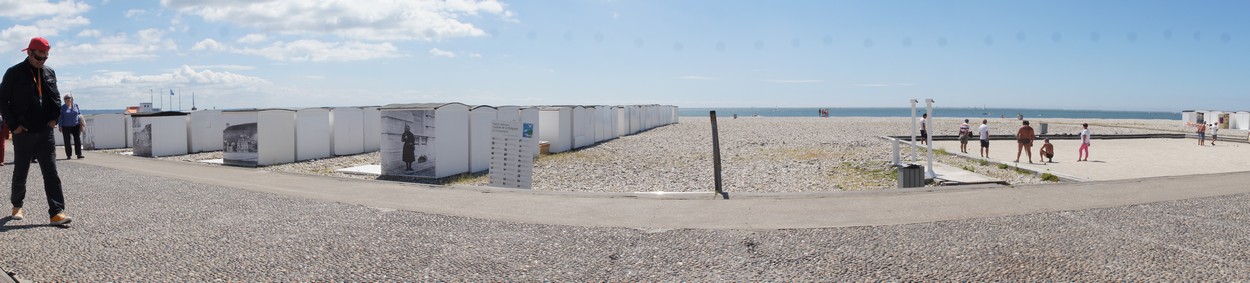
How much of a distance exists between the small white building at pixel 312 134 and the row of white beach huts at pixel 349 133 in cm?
2

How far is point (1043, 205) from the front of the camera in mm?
8445

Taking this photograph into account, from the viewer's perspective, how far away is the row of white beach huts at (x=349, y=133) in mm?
14125

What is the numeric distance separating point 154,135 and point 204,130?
2060mm

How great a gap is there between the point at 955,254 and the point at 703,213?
106 inches

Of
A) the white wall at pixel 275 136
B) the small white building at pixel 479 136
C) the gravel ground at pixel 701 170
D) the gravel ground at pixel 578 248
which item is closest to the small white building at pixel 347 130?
the gravel ground at pixel 701 170

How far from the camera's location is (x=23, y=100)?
611 centimetres

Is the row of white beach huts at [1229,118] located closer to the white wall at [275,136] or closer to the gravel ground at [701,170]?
the gravel ground at [701,170]

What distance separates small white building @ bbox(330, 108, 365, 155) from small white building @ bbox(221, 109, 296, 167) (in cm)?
223

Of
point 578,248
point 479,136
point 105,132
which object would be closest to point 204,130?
point 105,132

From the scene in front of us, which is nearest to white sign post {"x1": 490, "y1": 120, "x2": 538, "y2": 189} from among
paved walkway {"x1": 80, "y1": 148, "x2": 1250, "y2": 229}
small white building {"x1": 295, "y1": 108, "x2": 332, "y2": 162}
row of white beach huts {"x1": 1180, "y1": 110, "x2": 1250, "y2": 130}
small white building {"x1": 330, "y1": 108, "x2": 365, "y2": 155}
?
paved walkway {"x1": 80, "y1": 148, "x2": 1250, "y2": 229}

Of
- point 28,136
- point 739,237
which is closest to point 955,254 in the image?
point 739,237

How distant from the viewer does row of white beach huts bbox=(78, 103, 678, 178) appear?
14.1m

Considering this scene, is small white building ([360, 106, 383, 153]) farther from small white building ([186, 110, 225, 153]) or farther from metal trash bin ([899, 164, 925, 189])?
metal trash bin ([899, 164, 925, 189])

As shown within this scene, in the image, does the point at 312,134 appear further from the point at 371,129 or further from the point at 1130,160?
the point at 1130,160
